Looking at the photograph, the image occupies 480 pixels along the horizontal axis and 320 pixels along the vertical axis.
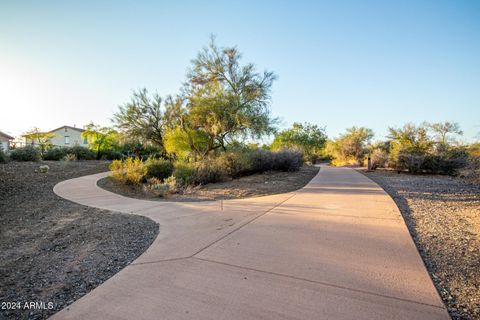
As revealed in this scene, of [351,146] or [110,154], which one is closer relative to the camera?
[110,154]

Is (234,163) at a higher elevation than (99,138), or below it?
below

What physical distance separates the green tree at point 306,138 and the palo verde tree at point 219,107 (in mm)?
20586

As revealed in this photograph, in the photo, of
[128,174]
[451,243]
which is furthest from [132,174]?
[451,243]

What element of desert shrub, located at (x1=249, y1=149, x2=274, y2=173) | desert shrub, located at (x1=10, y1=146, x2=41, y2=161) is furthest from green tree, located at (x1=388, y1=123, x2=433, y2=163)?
desert shrub, located at (x1=10, y1=146, x2=41, y2=161)

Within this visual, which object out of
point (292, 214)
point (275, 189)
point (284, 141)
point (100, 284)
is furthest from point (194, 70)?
point (284, 141)

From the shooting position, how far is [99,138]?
2419 cm

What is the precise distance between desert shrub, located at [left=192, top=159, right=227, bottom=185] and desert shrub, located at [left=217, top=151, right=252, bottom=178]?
0.51 metres

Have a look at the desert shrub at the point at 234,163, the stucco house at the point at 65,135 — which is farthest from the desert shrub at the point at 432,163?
the stucco house at the point at 65,135

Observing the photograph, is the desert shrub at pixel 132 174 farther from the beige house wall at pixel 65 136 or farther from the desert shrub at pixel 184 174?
the beige house wall at pixel 65 136

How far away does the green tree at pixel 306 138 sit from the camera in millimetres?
38094

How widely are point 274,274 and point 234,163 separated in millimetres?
10215

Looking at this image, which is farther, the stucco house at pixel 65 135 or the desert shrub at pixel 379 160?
the stucco house at pixel 65 135

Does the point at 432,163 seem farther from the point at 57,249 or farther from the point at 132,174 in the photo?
the point at 57,249

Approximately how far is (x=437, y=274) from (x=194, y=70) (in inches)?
708
